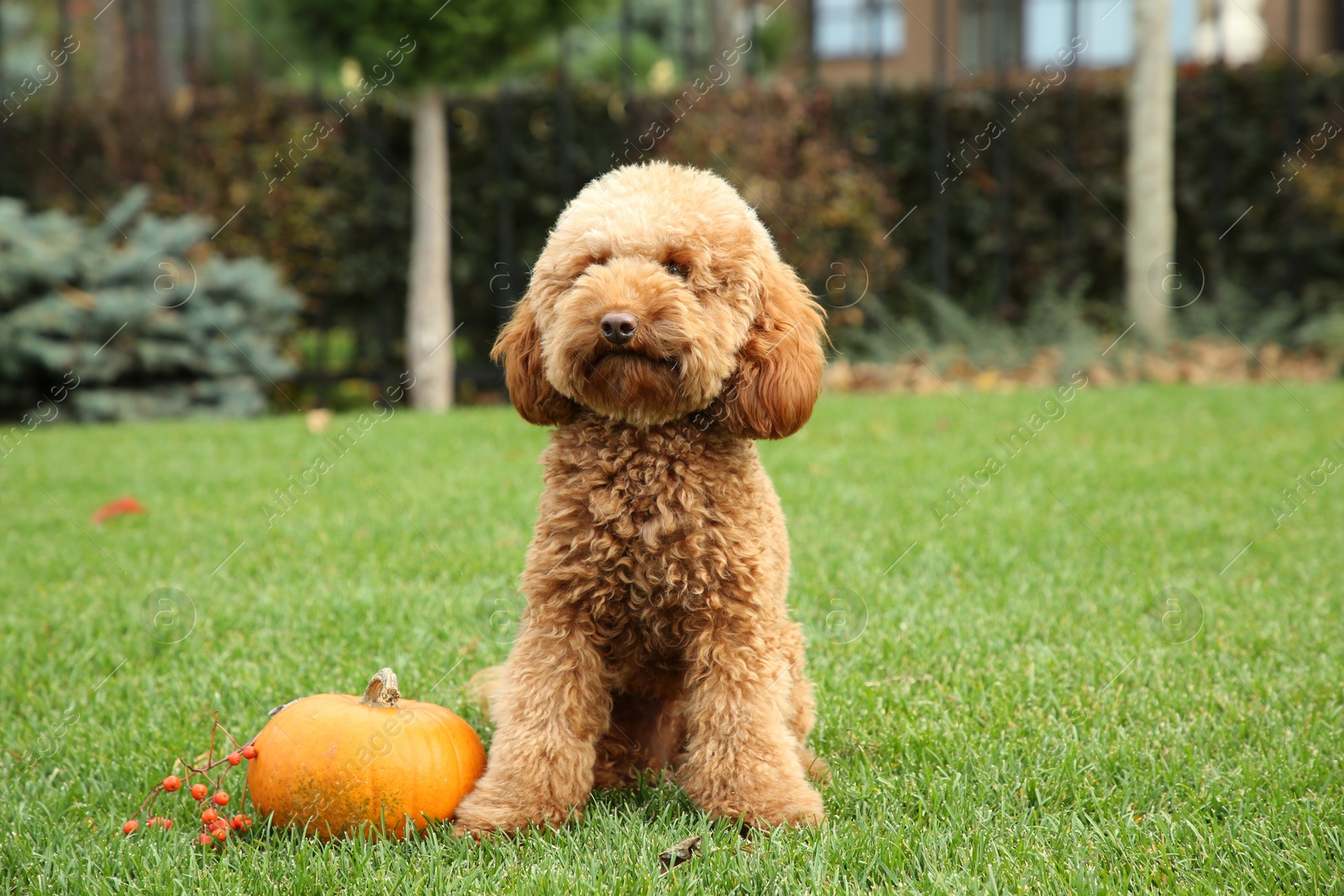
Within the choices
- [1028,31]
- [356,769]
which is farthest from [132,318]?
[1028,31]

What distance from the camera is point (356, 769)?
2.34m

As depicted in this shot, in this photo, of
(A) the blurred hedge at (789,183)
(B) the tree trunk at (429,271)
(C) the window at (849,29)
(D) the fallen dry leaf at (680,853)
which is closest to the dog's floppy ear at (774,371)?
(D) the fallen dry leaf at (680,853)

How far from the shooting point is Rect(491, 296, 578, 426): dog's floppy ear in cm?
249

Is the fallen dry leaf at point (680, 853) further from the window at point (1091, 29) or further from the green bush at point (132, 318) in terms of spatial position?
the window at point (1091, 29)

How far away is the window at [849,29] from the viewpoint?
20.0 metres

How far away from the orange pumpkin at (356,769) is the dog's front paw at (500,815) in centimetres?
6

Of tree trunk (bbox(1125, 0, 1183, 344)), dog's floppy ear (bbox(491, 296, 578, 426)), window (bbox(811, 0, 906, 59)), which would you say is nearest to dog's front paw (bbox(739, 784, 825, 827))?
dog's floppy ear (bbox(491, 296, 578, 426))

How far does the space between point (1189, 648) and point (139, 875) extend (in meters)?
2.96

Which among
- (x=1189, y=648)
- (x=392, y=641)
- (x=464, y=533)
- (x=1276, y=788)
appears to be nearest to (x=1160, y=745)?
(x=1276, y=788)

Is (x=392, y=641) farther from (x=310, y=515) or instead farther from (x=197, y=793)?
(x=310, y=515)

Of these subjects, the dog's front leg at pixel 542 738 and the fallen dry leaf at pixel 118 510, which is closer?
the dog's front leg at pixel 542 738

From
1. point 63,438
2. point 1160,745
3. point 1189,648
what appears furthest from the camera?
point 63,438

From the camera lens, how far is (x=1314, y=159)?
9.66m

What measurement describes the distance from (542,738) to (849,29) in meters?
20.0
